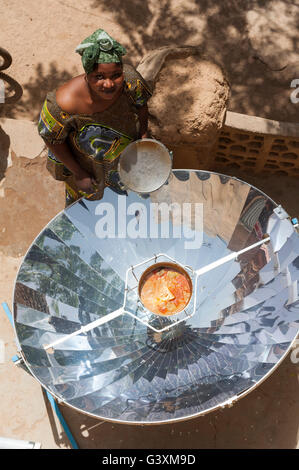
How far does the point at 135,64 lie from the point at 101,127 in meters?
1.93

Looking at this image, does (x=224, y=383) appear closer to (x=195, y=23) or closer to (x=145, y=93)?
(x=145, y=93)

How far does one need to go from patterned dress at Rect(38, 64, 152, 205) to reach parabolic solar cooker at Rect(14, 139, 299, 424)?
0.85ft

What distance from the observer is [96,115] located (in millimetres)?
3094

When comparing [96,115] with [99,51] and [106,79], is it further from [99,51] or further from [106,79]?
[99,51]

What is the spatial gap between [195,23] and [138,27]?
0.54 m

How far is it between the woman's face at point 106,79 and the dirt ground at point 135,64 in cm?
178

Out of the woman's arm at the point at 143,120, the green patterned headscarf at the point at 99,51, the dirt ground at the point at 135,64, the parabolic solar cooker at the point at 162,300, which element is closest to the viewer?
the green patterned headscarf at the point at 99,51

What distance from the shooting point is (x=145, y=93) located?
3.19 meters

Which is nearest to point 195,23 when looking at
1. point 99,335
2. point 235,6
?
point 235,6

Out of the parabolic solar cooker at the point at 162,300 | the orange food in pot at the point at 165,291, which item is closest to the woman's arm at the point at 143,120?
the parabolic solar cooker at the point at 162,300

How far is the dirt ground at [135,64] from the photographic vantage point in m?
3.82

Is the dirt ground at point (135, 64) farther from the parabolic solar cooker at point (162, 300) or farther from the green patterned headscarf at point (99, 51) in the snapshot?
the green patterned headscarf at point (99, 51)

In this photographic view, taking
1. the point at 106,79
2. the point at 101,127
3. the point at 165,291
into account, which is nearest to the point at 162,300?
the point at 165,291

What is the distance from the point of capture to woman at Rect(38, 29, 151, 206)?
108 inches
